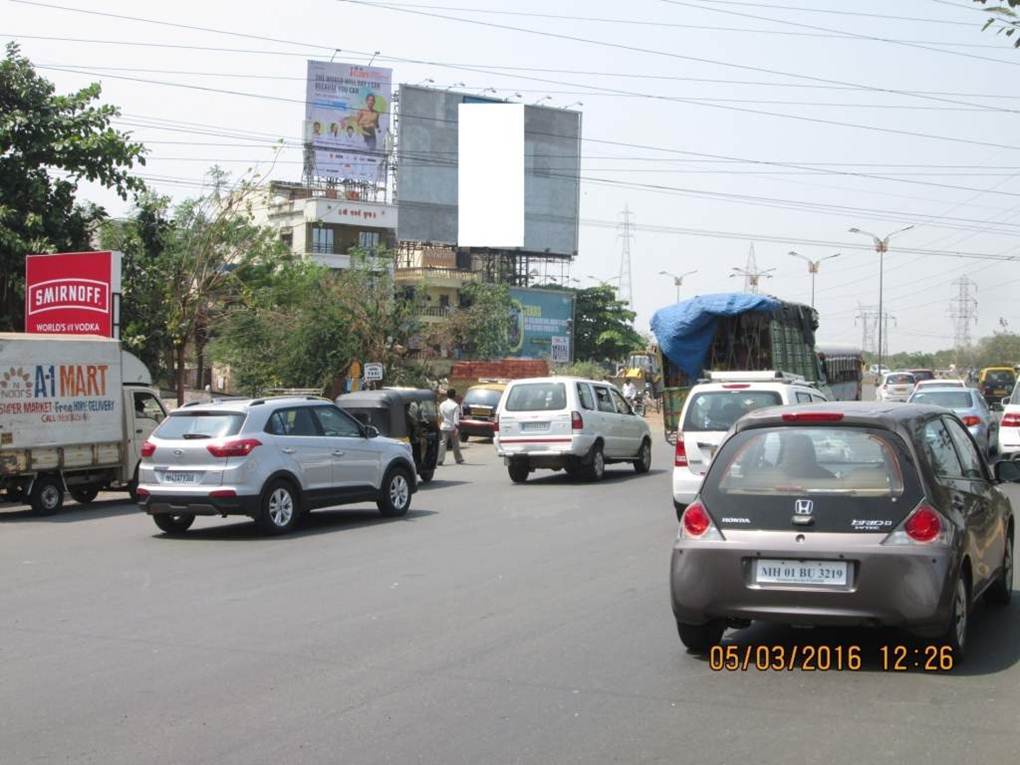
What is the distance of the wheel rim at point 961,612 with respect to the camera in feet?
23.1

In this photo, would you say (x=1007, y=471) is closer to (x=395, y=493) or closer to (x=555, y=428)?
(x=395, y=493)

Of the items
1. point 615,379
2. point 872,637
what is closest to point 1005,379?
point 615,379

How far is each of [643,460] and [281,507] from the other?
35.2 feet

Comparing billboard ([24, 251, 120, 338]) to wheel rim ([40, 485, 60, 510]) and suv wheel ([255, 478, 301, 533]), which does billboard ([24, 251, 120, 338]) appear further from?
suv wheel ([255, 478, 301, 533])

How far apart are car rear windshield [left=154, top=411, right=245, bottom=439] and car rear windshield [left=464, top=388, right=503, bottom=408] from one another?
792 inches

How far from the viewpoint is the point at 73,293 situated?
2262 cm

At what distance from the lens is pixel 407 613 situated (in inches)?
362

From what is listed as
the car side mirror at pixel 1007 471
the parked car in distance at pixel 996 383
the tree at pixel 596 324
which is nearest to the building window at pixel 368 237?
the tree at pixel 596 324

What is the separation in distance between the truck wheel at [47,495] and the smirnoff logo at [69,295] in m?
5.14

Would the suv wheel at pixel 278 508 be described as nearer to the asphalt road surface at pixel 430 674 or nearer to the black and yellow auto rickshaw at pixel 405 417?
the asphalt road surface at pixel 430 674

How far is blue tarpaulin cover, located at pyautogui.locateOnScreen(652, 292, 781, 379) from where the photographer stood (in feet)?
82.1

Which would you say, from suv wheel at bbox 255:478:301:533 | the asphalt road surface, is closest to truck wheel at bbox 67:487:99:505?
suv wheel at bbox 255:478:301:533

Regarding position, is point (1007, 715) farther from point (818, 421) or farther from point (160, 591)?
point (160, 591)

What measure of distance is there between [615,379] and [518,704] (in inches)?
2283
